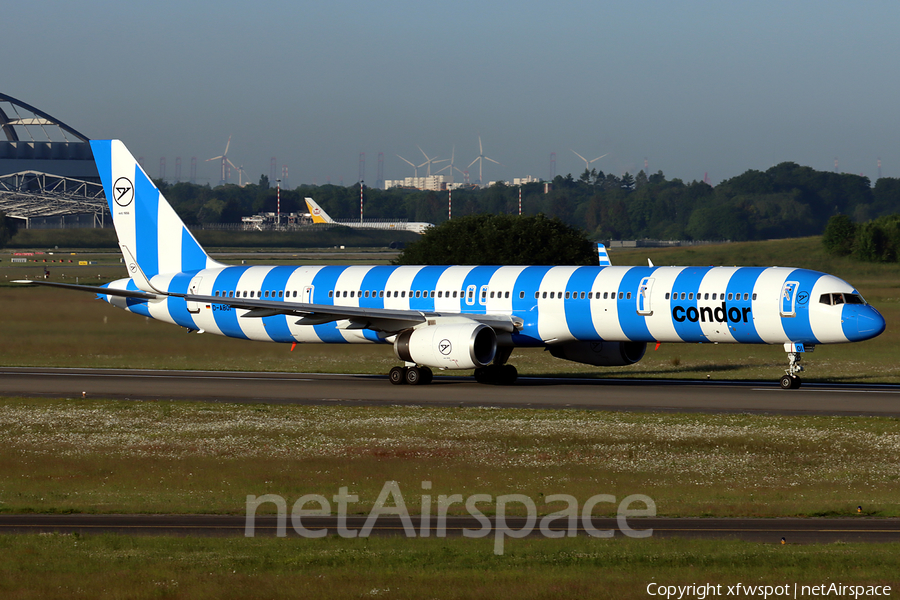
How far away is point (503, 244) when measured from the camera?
8700 cm

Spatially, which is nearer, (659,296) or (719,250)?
(659,296)

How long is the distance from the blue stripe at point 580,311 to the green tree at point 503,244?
40.7 metres

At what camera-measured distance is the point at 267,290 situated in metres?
49.2

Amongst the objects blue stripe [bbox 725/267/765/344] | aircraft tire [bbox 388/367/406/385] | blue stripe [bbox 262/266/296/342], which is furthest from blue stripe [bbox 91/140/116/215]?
blue stripe [bbox 725/267/765/344]

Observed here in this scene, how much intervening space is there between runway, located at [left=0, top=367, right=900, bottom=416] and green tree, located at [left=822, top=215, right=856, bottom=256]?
95544 millimetres

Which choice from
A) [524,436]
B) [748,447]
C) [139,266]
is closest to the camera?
[748,447]

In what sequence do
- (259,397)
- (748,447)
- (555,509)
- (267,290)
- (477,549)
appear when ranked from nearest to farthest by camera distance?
1. (477,549)
2. (555,509)
3. (748,447)
4. (259,397)
5. (267,290)

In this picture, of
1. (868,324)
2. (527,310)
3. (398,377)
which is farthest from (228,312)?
(868,324)

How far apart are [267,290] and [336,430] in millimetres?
18469

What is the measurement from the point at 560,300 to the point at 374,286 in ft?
28.0

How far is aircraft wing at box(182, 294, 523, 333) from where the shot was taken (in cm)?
4397

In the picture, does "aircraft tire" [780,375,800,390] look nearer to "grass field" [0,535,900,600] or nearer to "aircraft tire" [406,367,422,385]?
"aircraft tire" [406,367,422,385]

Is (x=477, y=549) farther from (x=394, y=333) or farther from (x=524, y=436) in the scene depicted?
(x=394, y=333)

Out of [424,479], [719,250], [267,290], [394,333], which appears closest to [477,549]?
[424,479]
